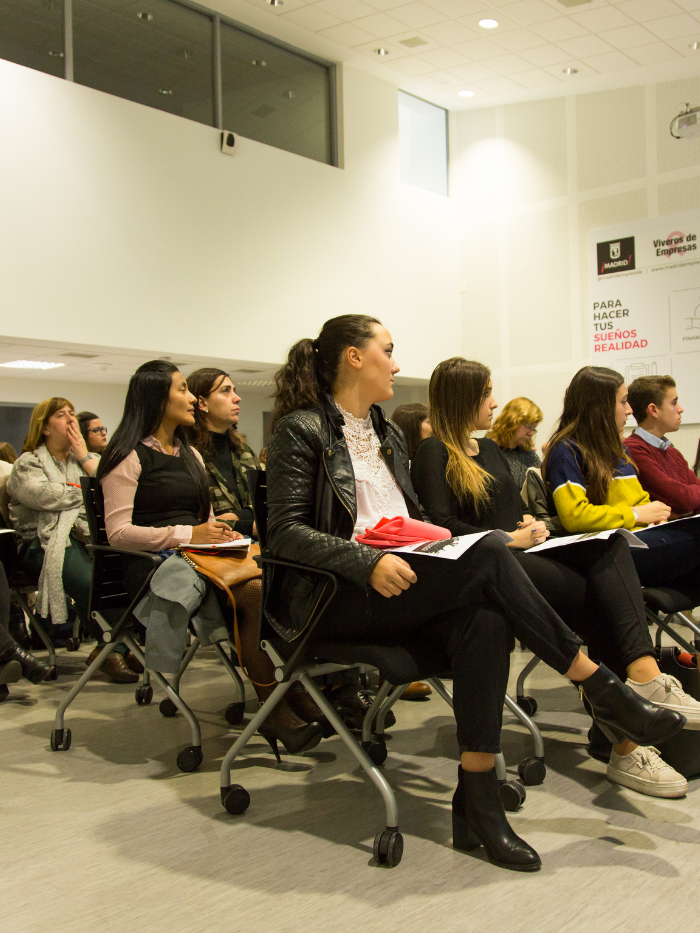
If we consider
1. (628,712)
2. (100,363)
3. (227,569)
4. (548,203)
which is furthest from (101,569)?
(548,203)

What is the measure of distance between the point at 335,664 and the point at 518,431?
11.7 feet

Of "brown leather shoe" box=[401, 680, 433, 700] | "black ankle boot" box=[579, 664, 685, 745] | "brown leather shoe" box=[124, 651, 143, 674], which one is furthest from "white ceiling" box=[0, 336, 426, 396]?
"black ankle boot" box=[579, 664, 685, 745]

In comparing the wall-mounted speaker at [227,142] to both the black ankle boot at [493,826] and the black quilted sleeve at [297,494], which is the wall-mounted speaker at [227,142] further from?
the black ankle boot at [493,826]

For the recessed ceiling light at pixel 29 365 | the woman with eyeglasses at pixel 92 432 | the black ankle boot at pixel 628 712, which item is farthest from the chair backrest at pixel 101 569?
the recessed ceiling light at pixel 29 365

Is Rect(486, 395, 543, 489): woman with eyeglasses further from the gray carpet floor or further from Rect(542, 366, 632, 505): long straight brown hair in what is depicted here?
the gray carpet floor

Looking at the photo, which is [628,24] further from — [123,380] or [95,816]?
[95,816]

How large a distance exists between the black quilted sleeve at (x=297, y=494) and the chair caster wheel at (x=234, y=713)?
1.14 m

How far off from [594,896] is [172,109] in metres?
7.02

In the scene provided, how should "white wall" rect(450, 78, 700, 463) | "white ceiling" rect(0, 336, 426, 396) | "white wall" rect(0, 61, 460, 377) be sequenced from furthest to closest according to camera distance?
"white wall" rect(450, 78, 700, 463)
"white ceiling" rect(0, 336, 426, 396)
"white wall" rect(0, 61, 460, 377)

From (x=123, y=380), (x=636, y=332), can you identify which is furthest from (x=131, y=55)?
(x=636, y=332)

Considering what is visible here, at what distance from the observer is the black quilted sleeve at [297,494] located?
205 centimetres

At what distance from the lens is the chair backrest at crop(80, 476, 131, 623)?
2.84 metres

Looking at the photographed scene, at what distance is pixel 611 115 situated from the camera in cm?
855

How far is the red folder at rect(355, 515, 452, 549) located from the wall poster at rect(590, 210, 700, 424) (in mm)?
6488
